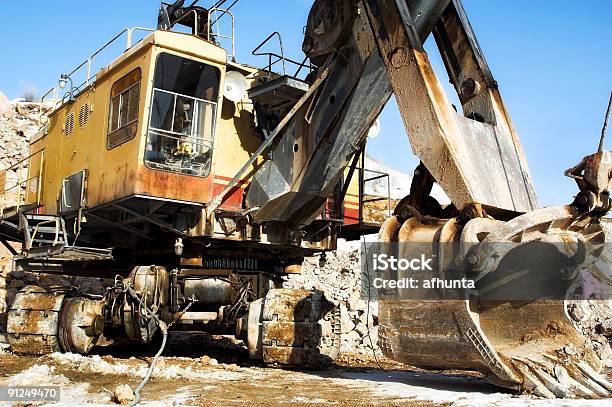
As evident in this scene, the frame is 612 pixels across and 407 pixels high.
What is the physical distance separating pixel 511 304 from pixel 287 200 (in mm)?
3387

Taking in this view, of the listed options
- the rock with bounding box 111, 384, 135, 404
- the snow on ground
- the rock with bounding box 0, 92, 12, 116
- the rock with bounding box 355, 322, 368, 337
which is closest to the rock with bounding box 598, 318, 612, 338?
the rock with bounding box 355, 322, 368, 337

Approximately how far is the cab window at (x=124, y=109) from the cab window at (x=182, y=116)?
33cm

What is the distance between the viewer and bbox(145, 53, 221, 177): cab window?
8.99m

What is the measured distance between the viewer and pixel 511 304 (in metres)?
6.26

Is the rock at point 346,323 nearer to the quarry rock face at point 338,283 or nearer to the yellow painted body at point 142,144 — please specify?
the quarry rock face at point 338,283

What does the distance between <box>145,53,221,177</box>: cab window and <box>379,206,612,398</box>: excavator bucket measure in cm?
367

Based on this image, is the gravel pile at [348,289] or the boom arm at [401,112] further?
the gravel pile at [348,289]

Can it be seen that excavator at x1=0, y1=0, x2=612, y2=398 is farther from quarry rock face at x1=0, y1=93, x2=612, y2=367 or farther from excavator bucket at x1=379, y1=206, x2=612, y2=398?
quarry rock face at x1=0, y1=93, x2=612, y2=367

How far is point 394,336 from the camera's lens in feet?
19.8

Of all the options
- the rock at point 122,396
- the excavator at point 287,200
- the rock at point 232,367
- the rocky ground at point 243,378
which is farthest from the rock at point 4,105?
the rock at point 122,396

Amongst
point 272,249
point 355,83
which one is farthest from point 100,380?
point 355,83

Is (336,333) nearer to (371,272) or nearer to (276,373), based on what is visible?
(276,373)

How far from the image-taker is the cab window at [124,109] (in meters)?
9.18

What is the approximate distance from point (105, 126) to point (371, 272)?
5166 mm
